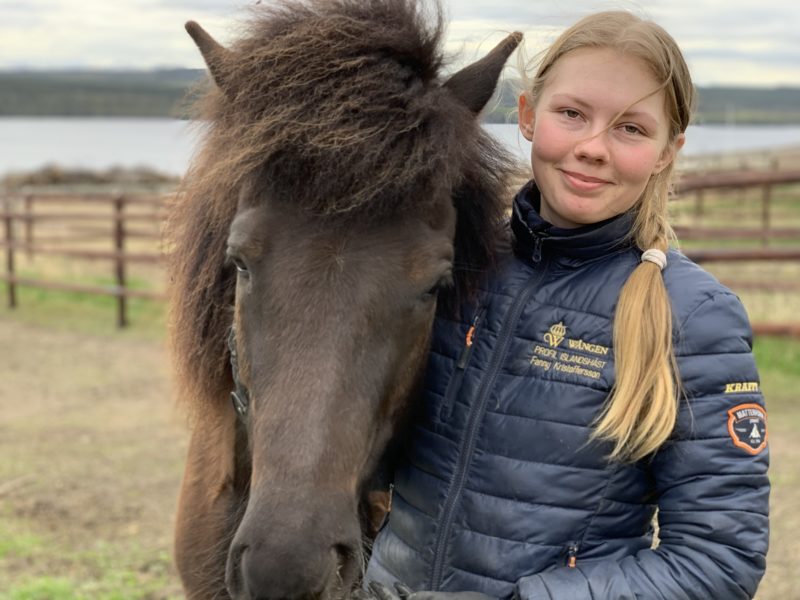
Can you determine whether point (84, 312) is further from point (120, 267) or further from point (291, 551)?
point (291, 551)

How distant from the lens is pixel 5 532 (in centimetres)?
473

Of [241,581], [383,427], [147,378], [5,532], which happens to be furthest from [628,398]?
[147,378]

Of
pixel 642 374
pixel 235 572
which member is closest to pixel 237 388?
pixel 235 572

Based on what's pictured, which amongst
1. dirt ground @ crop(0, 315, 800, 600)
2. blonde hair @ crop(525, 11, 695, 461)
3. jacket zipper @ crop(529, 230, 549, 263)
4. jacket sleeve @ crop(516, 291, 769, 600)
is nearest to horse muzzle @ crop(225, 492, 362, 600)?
jacket sleeve @ crop(516, 291, 769, 600)

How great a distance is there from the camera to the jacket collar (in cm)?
177

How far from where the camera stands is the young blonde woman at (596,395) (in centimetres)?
156

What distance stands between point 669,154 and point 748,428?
649mm

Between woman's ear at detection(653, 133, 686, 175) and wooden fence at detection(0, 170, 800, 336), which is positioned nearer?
woman's ear at detection(653, 133, 686, 175)

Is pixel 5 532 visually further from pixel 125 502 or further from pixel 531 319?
pixel 531 319

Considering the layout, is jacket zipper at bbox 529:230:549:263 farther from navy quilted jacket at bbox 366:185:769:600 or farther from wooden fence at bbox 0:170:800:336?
wooden fence at bbox 0:170:800:336

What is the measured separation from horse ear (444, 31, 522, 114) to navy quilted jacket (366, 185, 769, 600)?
0.24 m

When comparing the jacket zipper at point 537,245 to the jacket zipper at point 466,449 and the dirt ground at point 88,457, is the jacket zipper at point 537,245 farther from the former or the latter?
the dirt ground at point 88,457

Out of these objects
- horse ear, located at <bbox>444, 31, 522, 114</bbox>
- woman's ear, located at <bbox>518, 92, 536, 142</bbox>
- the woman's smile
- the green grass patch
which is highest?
horse ear, located at <bbox>444, 31, 522, 114</bbox>

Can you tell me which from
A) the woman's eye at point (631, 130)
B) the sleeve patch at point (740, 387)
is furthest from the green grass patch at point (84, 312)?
the sleeve patch at point (740, 387)
